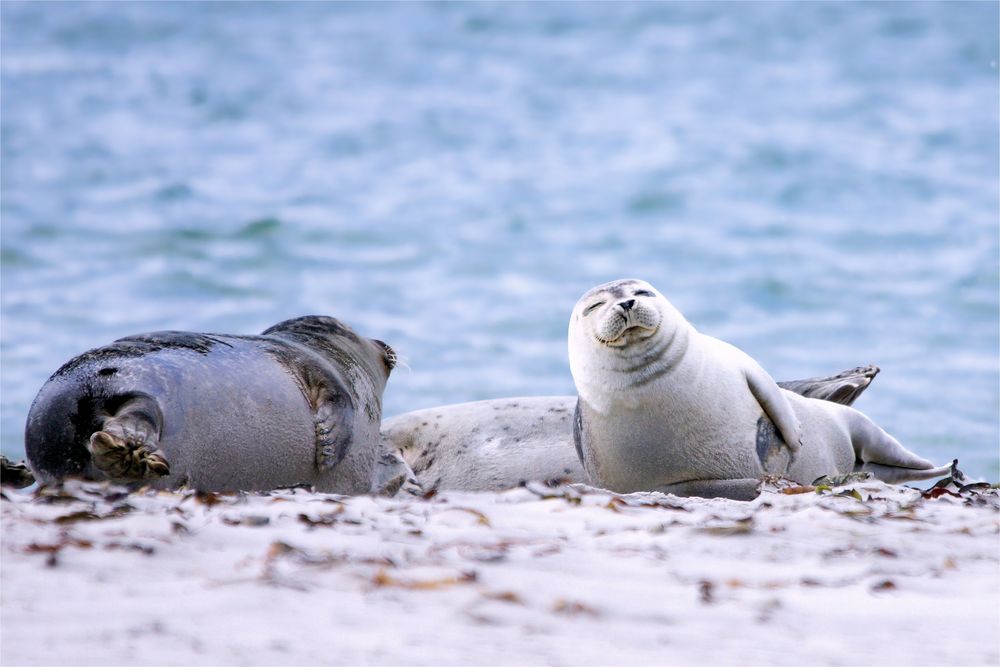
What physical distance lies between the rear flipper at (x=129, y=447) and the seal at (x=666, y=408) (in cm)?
185

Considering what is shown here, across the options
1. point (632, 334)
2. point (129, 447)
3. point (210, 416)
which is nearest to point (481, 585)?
point (129, 447)

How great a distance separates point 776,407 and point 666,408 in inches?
19.9

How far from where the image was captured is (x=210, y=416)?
14.6 feet

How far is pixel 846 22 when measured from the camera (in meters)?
20.8

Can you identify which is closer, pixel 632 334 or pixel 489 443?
pixel 632 334

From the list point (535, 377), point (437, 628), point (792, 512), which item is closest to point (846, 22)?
point (535, 377)

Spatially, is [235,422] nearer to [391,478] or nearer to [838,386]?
[391,478]

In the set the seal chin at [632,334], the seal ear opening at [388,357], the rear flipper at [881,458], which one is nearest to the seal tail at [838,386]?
the rear flipper at [881,458]

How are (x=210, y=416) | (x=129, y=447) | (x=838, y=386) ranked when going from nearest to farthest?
(x=129, y=447) → (x=210, y=416) → (x=838, y=386)

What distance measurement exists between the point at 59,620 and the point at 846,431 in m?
4.21

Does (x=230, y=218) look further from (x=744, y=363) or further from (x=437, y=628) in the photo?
(x=437, y=628)

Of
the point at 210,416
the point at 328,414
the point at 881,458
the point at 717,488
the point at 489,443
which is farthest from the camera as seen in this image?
the point at 489,443

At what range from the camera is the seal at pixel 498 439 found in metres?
6.01

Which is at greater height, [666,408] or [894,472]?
[666,408]
